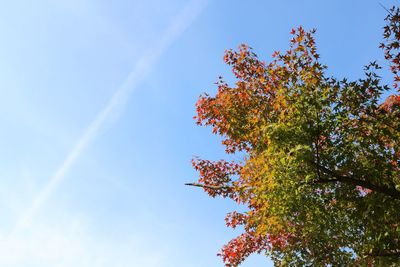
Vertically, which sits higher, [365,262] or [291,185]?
[291,185]

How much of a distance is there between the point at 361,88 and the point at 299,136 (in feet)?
8.01

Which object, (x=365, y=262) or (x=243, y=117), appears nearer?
(x=365, y=262)

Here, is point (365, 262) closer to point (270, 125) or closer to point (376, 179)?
point (376, 179)

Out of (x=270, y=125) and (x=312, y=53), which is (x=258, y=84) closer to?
(x=312, y=53)

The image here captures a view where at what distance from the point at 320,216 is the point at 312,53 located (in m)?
5.30

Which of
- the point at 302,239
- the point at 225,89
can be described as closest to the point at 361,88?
the point at 225,89

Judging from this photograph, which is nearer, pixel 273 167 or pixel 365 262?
pixel 273 167

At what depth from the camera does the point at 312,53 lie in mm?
12094

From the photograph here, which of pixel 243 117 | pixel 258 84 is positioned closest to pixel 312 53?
pixel 258 84

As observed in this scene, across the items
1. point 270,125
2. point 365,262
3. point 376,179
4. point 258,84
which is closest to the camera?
point 270,125

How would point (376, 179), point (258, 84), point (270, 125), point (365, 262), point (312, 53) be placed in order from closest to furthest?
point (270, 125), point (376, 179), point (365, 262), point (312, 53), point (258, 84)

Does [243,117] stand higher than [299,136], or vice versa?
[243,117]

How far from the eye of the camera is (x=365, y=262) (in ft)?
35.2

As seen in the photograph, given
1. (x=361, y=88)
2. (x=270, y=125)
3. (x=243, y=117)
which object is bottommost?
(x=270, y=125)
